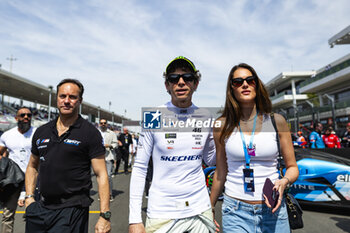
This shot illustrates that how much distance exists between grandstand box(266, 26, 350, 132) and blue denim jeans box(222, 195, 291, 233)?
1543 cm

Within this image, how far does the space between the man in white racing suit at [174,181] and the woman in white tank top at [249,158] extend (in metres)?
0.21

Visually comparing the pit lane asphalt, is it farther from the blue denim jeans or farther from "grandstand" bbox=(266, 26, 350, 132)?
"grandstand" bbox=(266, 26, 350, 132)

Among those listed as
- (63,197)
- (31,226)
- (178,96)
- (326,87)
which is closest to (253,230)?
(178,96)

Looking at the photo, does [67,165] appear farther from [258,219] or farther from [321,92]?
[321,92]

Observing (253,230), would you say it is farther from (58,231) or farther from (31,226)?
(31,226)

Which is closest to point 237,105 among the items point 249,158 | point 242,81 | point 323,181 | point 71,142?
point 242,81

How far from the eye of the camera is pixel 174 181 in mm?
1629

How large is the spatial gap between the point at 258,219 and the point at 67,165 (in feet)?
5.15

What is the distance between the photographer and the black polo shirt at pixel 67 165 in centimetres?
193

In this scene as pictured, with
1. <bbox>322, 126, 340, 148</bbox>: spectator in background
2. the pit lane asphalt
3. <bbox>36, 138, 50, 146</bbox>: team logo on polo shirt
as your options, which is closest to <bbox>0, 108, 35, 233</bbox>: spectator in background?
the pit lane asphalt

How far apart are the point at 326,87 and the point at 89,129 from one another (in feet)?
116

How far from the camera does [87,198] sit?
6.68 feet

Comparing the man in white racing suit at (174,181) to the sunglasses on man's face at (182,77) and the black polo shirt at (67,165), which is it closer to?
the sunglasses on man's face at (182,77)

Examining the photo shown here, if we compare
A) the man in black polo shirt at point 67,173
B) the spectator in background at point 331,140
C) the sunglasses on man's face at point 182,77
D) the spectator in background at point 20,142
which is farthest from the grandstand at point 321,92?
the man in black polo shirt at point 67,173
